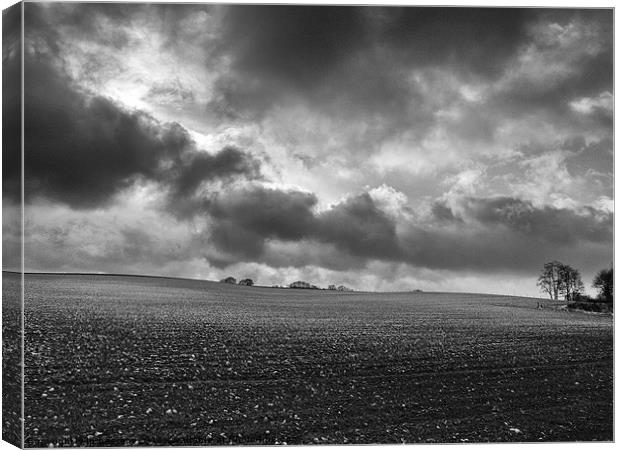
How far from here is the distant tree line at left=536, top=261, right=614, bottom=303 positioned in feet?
50.1

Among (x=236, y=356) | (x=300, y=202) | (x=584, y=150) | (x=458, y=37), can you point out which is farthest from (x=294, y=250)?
(x=584, y=150)

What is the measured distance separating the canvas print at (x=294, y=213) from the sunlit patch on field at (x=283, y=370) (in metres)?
0.05

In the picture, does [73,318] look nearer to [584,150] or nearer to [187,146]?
[187,146]

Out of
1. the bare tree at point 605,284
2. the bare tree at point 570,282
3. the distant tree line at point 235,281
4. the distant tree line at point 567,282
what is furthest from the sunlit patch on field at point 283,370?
the bare tree at point 570,282

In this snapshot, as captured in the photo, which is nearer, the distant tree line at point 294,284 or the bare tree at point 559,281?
the distant tree line at point 294,284

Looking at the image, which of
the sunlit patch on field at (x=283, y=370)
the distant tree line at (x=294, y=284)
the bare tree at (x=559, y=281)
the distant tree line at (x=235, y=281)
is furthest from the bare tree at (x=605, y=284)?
the distant tree line at (x=235, y=281)

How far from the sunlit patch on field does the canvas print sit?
5 cm

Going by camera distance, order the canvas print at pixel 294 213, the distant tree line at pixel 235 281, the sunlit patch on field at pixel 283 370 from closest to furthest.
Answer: the sunlit patch on field at pixel 283 370
the canvas print at pixel 294 213
the distant tree line at pixel 235 281

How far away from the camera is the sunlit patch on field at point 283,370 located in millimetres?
13078

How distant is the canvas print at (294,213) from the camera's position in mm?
13305

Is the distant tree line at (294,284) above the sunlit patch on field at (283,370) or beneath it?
above

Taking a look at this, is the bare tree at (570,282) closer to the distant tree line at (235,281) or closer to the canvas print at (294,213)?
the canvas print at (294,213)

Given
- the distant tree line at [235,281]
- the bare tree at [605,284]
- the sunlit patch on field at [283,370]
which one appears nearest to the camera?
the sunlit patch on field at [283,370]

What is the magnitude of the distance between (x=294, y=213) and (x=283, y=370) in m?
3.22
